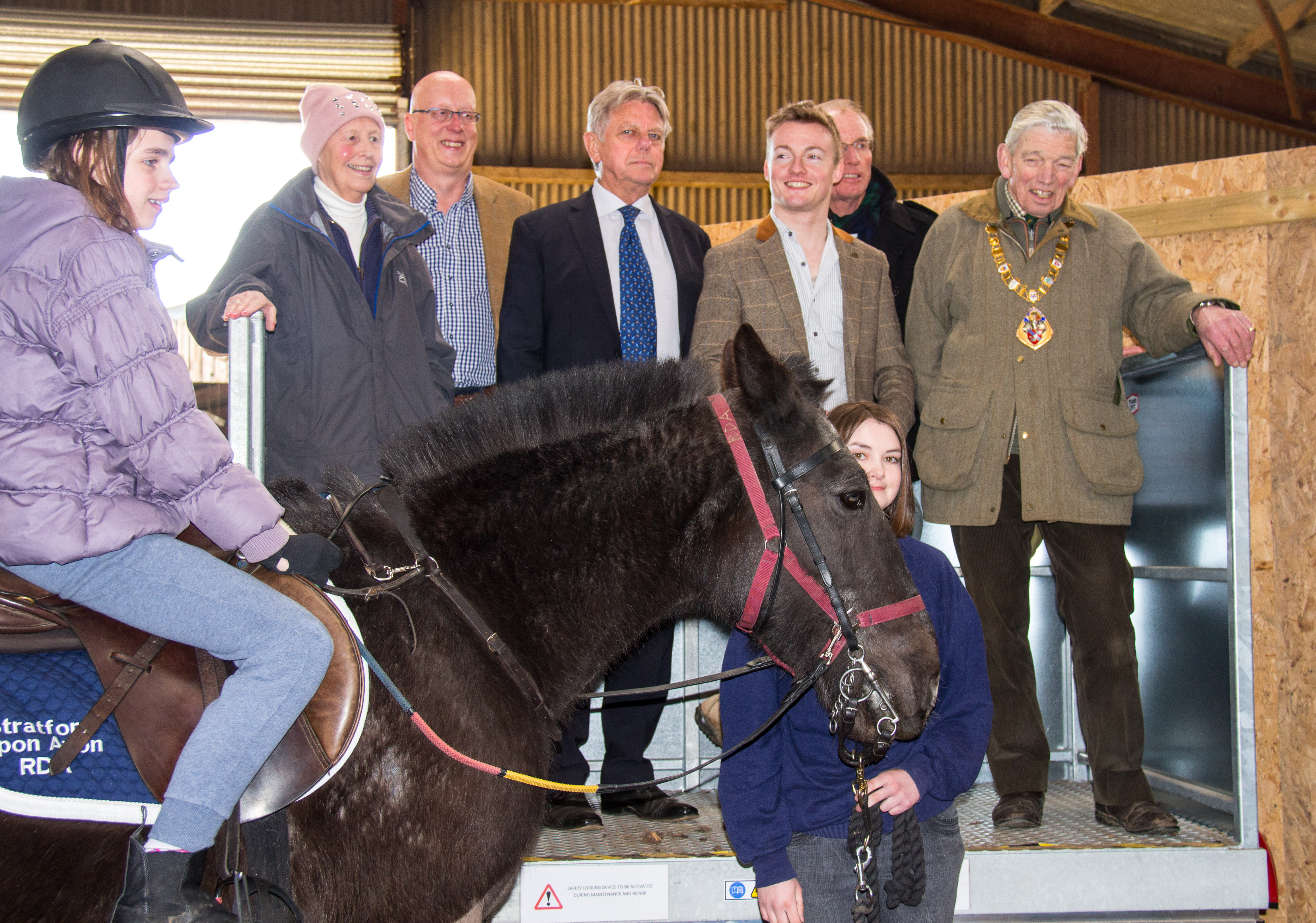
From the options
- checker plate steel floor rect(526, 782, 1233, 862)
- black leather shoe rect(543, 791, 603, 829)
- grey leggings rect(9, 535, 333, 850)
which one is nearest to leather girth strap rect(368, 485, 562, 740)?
grey leggings rect(9, 535, 333, 850)

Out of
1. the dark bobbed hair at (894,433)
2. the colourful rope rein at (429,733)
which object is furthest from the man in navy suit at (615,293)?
the colourful rope rein at (429,733)

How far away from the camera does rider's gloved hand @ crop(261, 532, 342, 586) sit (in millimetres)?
1857

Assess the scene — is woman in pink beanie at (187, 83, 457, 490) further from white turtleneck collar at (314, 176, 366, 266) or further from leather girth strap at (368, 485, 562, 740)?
leather girth strap at (368, 485, 562, 740)

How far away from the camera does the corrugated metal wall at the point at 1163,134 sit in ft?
46.4

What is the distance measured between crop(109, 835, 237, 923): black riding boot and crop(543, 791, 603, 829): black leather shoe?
171 centimetres

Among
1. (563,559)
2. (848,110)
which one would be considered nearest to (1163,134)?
(848,110)

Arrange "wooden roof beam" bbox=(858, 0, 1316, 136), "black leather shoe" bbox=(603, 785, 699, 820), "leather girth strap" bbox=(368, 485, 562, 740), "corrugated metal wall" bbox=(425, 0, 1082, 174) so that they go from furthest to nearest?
"wooden roof beam" bbox=(858, 0, 1316, 136)
"corrugated metal wall" bbox=(425, 0, 1082, 174)
"black leather shoe" bbox=(603, 785, 699, 820)
"leather girth strap" bbox=(368, 485, 562, 740)

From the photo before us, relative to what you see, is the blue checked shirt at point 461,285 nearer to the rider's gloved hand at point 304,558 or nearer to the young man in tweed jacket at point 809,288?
the young man in tweed jacket at point 809,288

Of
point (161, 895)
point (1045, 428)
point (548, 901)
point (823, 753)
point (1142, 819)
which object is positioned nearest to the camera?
point (161, 895)

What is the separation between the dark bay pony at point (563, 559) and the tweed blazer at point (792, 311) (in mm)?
1235

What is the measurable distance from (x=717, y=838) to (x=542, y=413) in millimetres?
1764

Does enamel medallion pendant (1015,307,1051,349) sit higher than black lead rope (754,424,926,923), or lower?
higher

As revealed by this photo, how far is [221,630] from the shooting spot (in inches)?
70.0

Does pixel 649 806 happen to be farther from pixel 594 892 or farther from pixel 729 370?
pixel 729 370
